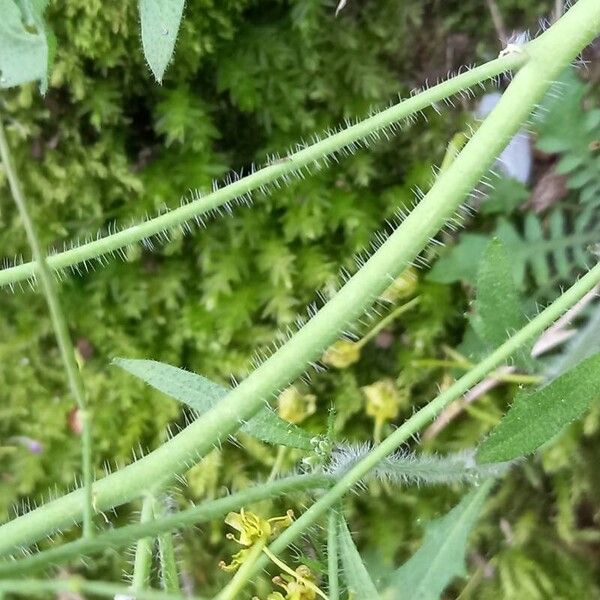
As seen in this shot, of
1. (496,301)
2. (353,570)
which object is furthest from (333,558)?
(496,301)

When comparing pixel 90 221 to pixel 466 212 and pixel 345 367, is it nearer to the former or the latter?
pixel 345 367

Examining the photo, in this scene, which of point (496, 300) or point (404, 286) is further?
point (404, 286)

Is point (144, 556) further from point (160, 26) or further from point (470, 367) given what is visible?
point (470, 367)

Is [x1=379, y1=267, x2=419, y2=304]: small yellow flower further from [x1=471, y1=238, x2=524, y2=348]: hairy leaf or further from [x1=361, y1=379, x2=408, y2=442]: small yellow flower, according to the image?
[x1=471, y1=238, x2=524, y2=348]: hairy leaf

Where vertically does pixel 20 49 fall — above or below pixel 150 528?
above

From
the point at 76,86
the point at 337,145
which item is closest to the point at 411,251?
the point at 337,145

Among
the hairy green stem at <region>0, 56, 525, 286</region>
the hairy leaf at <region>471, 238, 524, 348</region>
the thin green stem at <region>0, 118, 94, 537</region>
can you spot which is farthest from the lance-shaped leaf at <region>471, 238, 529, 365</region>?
the thin green stem at <region>0, 118, 94, 537</region>
